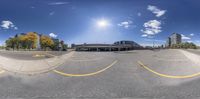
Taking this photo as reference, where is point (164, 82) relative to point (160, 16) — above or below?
below

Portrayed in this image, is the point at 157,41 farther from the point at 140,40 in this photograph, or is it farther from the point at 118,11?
the point at 118,11

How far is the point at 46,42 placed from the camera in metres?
1.69

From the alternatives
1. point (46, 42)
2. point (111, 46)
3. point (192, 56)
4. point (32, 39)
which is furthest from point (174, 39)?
point (32, 39)

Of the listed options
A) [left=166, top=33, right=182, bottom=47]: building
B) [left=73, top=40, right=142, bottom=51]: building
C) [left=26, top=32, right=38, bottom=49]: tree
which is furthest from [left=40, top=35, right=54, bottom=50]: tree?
[left=166, top=33, right=182, bottom=47]: building

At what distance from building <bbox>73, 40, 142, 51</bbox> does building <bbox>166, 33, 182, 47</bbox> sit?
246mm

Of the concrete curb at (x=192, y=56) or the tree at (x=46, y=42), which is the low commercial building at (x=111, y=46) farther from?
the concrete curb at (x=192, y=56)

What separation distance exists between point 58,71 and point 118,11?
0.75 m

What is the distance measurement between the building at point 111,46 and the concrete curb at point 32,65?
171 mm

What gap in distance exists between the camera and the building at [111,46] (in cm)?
163

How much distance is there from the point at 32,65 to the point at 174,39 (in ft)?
4.06

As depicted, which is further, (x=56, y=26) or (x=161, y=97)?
(x=161, y=97)

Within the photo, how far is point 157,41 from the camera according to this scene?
5.63 feet

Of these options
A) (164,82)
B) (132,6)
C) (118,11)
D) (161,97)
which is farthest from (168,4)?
(161,97)

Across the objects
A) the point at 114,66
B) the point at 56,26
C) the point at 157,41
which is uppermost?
the point at 56,26
